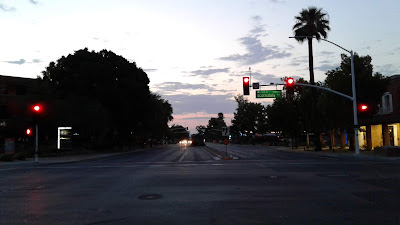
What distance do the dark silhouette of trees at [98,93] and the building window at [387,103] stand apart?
35935 millimetres

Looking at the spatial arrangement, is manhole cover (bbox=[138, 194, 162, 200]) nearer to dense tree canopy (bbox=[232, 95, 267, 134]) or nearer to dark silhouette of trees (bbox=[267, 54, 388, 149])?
dark silhouette of trees (bbox=[267, 54, 388, 149])

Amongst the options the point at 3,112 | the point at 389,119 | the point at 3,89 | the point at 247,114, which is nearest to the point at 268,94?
the point at 389,119

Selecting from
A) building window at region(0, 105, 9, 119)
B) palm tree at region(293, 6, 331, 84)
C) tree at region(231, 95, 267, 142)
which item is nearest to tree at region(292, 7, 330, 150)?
palm tree at region(293, 6, 331, 84)

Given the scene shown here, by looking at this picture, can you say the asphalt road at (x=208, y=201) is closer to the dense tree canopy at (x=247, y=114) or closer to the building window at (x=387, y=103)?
the building window at (x=387, y=103)

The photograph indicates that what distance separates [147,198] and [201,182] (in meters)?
3.89

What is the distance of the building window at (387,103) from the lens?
4003cm

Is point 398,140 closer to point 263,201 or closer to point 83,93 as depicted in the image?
point 263,201

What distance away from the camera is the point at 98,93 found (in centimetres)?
5325

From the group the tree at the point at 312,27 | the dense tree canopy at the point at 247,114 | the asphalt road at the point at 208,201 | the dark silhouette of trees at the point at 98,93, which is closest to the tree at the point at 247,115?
the dense tree canopy at the point at 247,114

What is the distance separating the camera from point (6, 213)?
8.92 metres

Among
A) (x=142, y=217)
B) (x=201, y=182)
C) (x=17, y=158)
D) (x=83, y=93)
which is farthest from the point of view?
(x=83, y=93)

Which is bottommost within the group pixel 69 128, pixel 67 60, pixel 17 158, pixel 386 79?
pixel 17 158

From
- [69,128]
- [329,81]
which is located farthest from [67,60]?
[329,81]

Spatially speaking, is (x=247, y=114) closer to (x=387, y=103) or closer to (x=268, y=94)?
(x=387, y=103)
